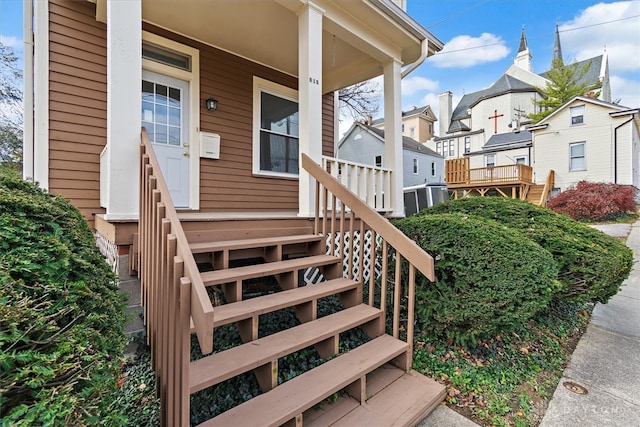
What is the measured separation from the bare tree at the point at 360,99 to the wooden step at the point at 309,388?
38.8ft

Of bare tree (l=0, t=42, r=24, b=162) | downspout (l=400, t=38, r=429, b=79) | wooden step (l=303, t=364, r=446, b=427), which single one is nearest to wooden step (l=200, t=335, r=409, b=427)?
wooden step (l=303, t=364, r=446, b=427)

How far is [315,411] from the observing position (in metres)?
1.81

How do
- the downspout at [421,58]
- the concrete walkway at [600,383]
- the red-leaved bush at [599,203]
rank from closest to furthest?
the concrete walkway at [600,383] → the downspout at [421,58] → the red-leaved bush at [599,203]

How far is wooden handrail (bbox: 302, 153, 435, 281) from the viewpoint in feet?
7.23

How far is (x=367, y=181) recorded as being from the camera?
4.18 m

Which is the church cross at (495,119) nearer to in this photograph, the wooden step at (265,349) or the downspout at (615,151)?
the downspout at (615,151)

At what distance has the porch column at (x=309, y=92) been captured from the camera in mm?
3350

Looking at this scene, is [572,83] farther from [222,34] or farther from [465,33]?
[222,34]

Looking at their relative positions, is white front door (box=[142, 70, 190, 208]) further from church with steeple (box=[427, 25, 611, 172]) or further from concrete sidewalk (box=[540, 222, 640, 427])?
church with steeple (box=[427, 25, 611, 172])

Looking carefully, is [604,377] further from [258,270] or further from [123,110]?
[123,110]

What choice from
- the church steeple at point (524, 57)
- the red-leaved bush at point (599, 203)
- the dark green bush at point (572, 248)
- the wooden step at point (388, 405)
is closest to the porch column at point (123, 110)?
the wooden step at point (388, 405)

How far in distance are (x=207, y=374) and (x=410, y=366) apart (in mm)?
1479

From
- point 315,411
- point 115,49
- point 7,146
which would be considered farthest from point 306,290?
point 7,146

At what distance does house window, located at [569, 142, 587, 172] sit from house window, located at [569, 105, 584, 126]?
3.44 feet
